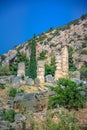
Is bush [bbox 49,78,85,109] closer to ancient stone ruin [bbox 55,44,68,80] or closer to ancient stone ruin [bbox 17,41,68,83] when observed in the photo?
ancient stone ruin [bbox 17,41,68,83]

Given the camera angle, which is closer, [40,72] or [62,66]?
[40,72]

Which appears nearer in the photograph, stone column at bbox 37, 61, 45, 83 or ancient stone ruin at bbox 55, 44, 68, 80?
stone column at bbox 37, 61, 45, 83

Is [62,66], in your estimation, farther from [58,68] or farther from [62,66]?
[58,68]

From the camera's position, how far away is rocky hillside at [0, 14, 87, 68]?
6750 centimetres

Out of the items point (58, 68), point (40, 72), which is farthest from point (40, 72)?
point (58, 68)

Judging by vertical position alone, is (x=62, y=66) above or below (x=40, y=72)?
above

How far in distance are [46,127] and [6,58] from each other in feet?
213

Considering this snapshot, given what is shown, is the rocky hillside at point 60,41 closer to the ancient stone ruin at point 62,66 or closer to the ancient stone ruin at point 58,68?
the ancient stone ruin at point 62,66

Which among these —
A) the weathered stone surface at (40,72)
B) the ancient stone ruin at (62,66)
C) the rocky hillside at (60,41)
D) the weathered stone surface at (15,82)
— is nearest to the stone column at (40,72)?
the weathered stone surface at (40,72)

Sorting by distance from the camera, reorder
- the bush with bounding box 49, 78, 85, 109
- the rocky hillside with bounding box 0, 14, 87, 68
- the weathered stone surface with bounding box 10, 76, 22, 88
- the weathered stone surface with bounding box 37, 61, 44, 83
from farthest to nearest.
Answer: the rocky hillside with bounding box 0, 14, 87, 68 → the weathered stone surface with bounding box 37, 61, 44, 83 → the weathered stone surface with bounding box 10, 76, 22, 88 → the bush with bounding box 49, 78, 85, 109

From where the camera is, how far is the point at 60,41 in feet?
243

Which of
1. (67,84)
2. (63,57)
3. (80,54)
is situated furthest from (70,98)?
(80,54)

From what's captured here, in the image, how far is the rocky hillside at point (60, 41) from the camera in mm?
67500

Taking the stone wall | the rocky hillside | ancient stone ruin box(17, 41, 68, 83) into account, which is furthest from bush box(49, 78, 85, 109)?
the rocky hillside
